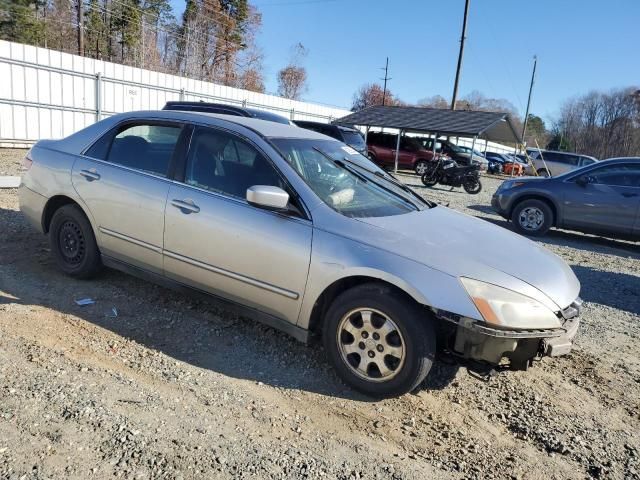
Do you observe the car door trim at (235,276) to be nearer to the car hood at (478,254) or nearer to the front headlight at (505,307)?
the car hood at (478,254)

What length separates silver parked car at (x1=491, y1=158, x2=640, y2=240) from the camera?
8984mm

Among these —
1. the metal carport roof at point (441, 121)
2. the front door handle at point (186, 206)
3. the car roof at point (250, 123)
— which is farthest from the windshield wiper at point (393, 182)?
the metal carport roof at point (441, 121)

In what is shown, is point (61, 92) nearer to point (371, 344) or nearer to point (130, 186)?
point (130, 186)

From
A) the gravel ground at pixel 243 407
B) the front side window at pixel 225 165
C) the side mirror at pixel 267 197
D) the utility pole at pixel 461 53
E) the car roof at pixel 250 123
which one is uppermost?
the utility pole at pixel 461 53

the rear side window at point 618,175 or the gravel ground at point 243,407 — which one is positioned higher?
the rear side window at point 618,175

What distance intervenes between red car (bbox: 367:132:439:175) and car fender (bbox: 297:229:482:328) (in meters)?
20.5

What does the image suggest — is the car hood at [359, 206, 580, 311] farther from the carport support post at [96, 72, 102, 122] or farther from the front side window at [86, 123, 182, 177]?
the carport support post at [96, 72, 102, 122]

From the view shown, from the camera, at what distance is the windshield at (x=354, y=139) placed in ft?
51.2

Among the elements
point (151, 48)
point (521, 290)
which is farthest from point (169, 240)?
point (151, 48)

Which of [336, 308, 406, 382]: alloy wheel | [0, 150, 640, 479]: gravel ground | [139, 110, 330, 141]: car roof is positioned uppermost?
[139, 110, 330, 141]: car roof

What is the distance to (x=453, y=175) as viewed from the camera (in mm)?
17125

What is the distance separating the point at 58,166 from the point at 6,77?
11596 millimetres

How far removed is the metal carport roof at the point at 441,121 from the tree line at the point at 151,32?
21.3m

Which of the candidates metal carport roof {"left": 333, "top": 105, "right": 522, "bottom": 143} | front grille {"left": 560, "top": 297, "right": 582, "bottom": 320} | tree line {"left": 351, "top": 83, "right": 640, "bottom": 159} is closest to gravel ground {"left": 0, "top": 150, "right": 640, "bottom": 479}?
front grille {"left": 560, "top": 297, "right": 582, "bottom": 320}
